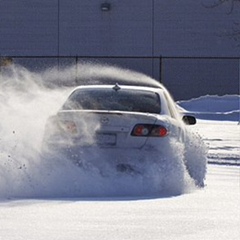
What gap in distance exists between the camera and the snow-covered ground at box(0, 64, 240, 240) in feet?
33.2

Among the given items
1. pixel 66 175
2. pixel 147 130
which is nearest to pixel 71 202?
pixel 66 175

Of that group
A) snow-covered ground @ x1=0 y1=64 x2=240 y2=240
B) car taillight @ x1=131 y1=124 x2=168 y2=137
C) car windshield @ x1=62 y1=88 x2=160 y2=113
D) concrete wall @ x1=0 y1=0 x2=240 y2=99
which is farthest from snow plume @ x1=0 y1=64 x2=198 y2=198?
concrete wall @ x1=0 y1=0 x2=240 y2=99

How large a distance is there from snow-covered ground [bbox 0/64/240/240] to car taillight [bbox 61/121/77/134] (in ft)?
1.63

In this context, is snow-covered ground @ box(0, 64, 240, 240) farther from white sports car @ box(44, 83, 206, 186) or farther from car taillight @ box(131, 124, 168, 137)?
car taillight @ box(131, 124, 168, 137)

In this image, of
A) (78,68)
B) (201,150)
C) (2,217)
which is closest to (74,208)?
(2,217)

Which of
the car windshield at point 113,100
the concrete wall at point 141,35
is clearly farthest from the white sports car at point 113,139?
the concrete wall at point 141,35

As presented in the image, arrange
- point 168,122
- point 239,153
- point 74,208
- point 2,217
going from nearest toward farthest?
point 2,217 → point 74,208 → point 168,122 → point 239,153

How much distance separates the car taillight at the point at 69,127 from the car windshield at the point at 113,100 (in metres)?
0.66

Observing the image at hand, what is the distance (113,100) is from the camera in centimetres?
1527

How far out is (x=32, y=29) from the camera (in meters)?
51.6

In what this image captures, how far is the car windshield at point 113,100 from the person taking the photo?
1502 cm

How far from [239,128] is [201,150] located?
2106cm

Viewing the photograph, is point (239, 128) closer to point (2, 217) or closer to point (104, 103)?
point (104, 103)

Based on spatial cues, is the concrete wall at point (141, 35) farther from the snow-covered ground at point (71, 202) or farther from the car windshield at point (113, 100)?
the car windshield at point (113, 100)
